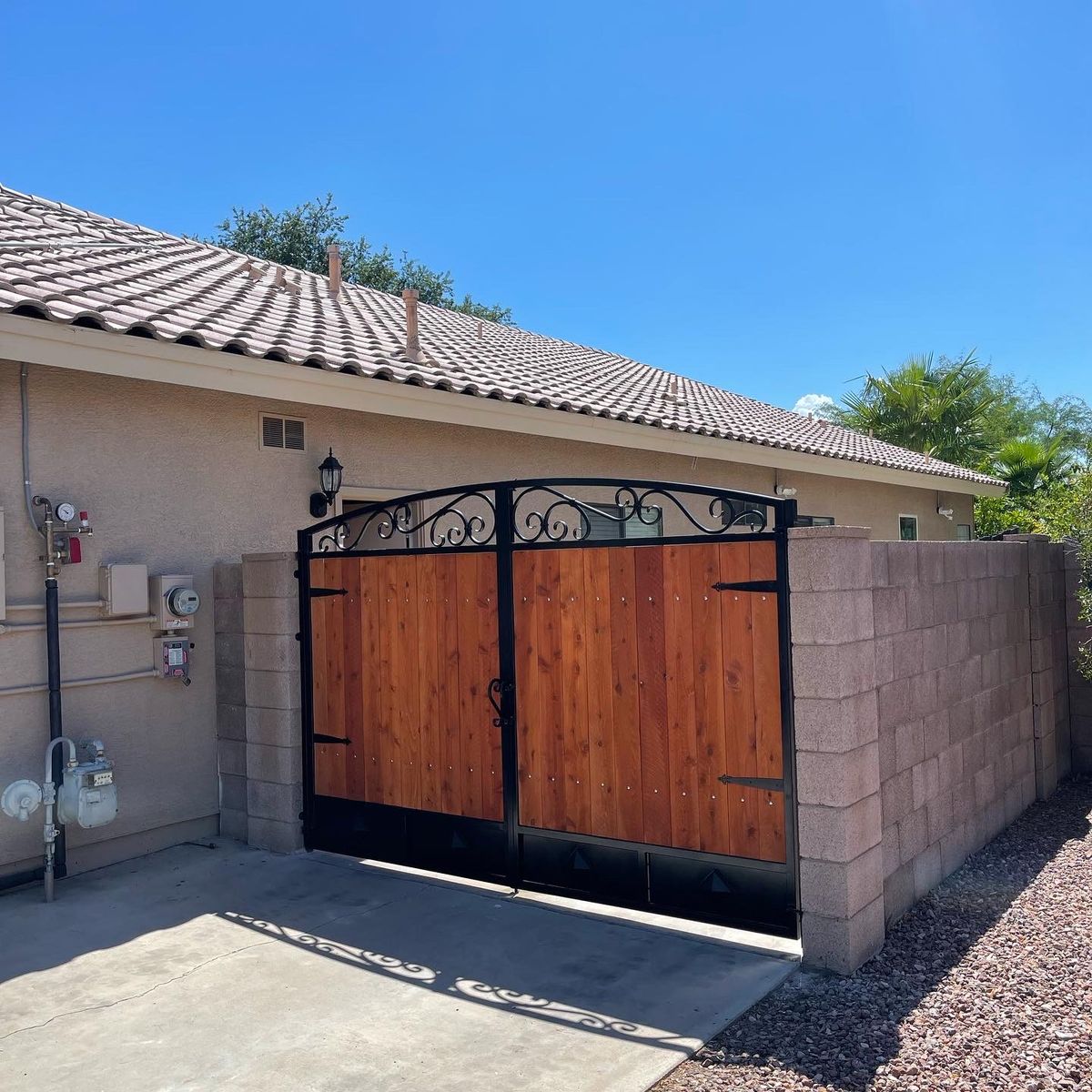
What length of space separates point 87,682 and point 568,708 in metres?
3.13

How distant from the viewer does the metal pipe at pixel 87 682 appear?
5906 millimetres

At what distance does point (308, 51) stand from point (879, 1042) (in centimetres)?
1623

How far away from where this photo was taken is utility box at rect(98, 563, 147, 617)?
6.27 m

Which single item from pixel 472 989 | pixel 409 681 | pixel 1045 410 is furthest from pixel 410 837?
pixel 1045 410

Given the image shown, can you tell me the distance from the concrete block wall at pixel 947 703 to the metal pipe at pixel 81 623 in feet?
15.2

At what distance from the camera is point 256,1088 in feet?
11.6

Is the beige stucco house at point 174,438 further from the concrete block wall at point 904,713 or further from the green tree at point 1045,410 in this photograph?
the green tree at point 1045,410

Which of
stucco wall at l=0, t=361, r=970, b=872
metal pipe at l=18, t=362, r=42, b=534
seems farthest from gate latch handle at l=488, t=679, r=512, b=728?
metal pipe at l=18, t=362, r=42, b=534

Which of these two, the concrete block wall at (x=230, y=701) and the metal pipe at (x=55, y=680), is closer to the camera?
the metal pipe at (x=55, y=680)

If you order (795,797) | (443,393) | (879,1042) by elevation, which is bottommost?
(879,1042)

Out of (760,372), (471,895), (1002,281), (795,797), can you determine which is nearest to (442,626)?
(471,895)

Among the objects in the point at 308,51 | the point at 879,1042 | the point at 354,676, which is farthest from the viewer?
the point at 308,51

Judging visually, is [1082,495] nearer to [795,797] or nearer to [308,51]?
[795,797]

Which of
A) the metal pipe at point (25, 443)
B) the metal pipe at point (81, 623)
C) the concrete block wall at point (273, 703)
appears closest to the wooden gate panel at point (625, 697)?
the concrete block wall at point (273, 703)
